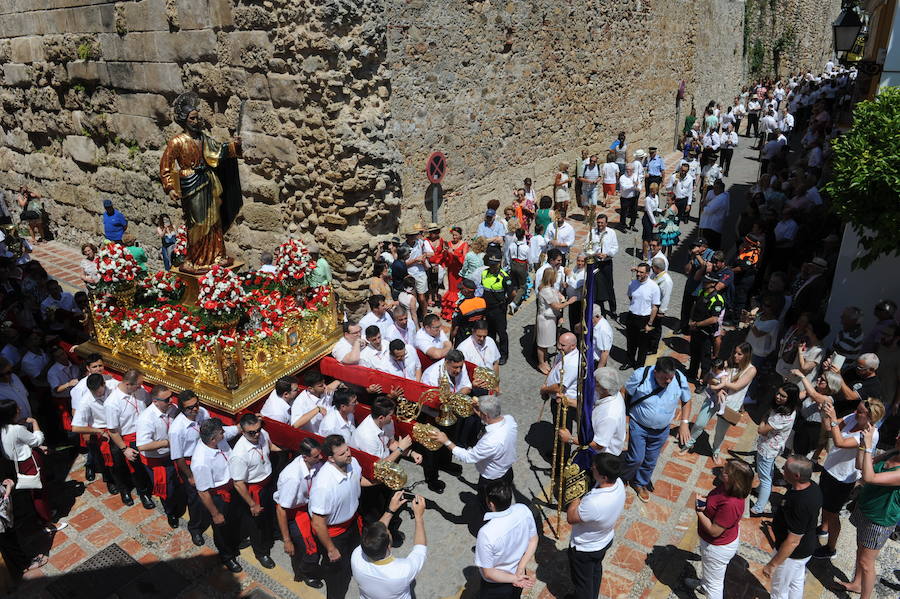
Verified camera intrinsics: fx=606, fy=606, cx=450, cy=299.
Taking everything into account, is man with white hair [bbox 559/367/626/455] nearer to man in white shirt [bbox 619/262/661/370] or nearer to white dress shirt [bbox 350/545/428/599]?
white dress shirt [bbox 350/545/428/599]

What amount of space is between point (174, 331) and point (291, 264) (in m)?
1.97

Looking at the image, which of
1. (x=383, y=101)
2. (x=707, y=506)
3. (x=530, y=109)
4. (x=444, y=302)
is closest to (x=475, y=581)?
(x=707, y=506)

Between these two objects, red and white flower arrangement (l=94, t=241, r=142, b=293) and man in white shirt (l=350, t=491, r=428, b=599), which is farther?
red and white flower arrangement (l=94, t=241, r=142, b=293)

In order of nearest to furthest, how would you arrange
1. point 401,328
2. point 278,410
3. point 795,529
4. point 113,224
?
point 795,529, point 278,410, point 401,328, point 113,224

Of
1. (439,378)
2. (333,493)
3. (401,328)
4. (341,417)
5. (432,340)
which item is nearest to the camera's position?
(333,493)

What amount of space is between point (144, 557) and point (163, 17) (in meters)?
8.92

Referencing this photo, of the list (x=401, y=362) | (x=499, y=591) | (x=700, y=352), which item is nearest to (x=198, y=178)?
(x=401, y=362)

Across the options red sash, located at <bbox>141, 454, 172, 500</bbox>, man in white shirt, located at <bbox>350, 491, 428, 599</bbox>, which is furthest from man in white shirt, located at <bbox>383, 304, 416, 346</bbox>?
man in white shirt, located at <bbox>350, 491, 428, 599</bbox>

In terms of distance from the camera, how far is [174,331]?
6.97 metres

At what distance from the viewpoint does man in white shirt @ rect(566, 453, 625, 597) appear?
4.61 meters

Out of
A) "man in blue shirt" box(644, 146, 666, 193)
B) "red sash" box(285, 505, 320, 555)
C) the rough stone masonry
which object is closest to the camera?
"red sash" box(285, 505, 320, 555)

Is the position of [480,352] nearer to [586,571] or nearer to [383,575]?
[586,571]

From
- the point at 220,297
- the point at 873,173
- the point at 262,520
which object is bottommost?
the point at 262,520

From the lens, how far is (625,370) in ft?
29.1
